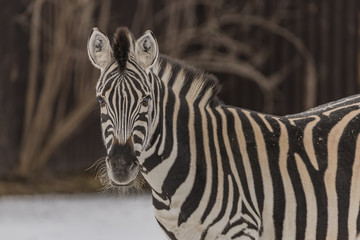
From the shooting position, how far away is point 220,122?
449cm

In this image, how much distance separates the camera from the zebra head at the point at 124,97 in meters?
3.98

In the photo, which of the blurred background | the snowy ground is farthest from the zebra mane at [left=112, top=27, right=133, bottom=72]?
the blurred background

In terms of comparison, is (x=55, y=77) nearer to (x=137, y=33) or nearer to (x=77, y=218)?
(x=137, y=33)

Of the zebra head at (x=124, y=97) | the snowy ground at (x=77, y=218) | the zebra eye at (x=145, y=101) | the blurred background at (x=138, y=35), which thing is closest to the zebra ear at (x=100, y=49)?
the zebra head at (x=124, y=97)

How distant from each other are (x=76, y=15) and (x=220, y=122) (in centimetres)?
797

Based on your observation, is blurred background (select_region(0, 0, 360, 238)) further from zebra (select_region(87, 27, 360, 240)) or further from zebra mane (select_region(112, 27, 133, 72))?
zebra mane (select_region(112, 27, 133, 72))

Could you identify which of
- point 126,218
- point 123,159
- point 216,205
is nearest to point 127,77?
point 123,159

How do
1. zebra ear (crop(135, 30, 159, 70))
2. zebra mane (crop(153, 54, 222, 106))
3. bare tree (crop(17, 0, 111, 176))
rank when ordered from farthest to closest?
bare tree (crop(17, 0, 111, 176)) → zebra mane (crop(153, 54, 222, 106)) → zebra ear (crop(135, 30, 159, 70))

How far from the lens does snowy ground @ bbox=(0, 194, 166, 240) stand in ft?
28.2

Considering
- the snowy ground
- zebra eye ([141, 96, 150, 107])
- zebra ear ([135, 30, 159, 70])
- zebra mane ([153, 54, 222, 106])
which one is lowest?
the snowy ground

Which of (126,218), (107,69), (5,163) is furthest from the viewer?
(5,163)

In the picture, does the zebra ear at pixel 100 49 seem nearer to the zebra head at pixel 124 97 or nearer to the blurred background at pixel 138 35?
the zebra head at pixel 124 97

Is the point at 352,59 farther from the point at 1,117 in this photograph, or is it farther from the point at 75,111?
the point at 1,117

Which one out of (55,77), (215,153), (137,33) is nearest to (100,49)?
(215,153)
